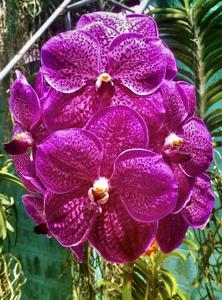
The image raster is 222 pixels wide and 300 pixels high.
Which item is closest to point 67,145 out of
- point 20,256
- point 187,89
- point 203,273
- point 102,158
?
point 102,158

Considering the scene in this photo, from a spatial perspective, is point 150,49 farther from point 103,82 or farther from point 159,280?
point 159,280

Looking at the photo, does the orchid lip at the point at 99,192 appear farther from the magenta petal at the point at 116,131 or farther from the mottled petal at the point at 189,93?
the mottled petal at the point at 189,93

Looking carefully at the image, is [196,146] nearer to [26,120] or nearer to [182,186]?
[182,186]

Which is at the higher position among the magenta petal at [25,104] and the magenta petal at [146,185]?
the magenta petal at [25,104]

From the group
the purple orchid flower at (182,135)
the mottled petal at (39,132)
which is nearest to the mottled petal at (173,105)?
the purple orchid flower at (182,135)

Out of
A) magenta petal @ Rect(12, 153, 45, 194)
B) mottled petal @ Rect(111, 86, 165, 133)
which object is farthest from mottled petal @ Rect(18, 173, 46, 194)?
mottled petal @ Rect(111, 86, 165, 133)

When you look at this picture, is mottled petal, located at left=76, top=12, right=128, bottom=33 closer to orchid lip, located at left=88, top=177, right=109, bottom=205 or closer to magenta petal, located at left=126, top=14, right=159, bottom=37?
magenta petal, located at left=126, top=14, right=159, bottom=37
